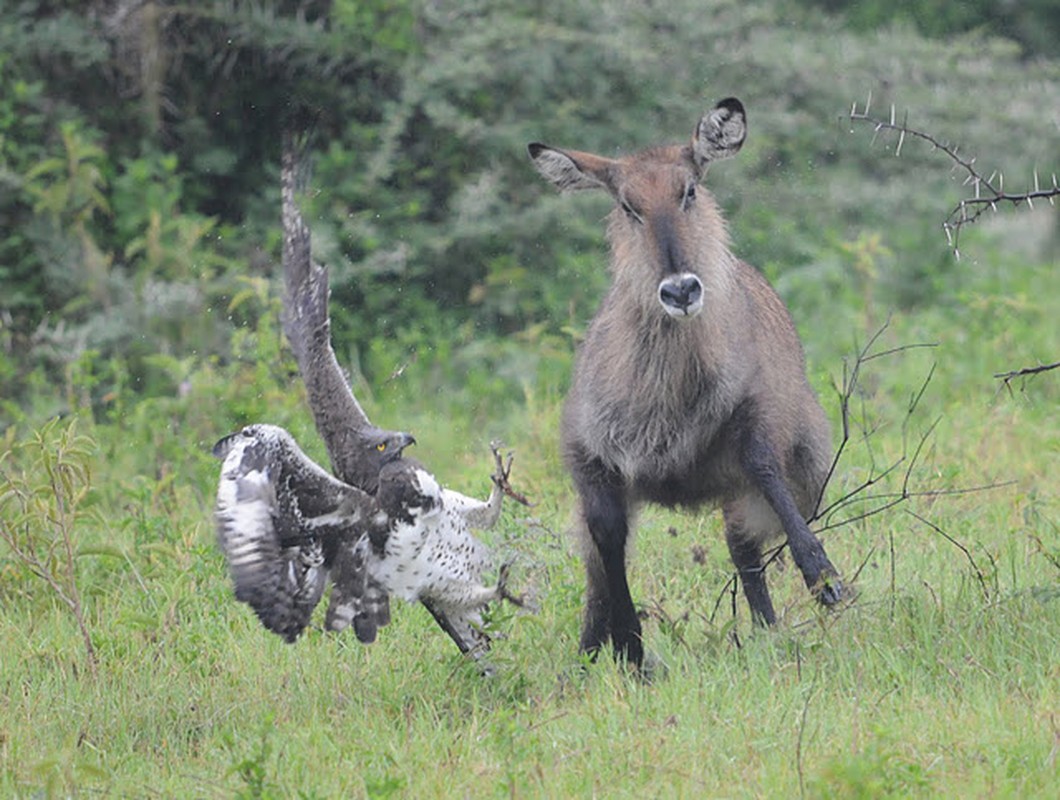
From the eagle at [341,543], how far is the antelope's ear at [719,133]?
4.74ft

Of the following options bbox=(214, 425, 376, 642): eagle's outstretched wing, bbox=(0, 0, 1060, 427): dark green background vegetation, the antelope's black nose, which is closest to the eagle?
bbox=(214, 425, 376, 642): eagle's outstretched wing

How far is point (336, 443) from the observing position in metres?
5.56

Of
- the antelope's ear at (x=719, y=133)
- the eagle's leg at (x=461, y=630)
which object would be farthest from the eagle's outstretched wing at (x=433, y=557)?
the antelope's ear at (x=719, y=133)

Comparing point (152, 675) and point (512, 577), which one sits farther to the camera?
point (512, 577)

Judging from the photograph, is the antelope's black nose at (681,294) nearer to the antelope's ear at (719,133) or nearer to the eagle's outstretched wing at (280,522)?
the antelope's ear at (719,133)

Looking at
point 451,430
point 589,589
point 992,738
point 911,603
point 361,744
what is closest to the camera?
point 992,738

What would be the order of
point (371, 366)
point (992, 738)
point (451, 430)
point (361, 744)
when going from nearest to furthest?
point (992, 738) → point (361, 744) → point (451, 430) → point (371, 366)

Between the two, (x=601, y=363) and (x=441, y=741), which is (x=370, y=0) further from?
(x=441, y=741)

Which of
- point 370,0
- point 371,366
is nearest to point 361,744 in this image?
point 371,366

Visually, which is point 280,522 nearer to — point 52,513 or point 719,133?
point 52,513

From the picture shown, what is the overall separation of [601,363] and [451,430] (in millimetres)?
2535

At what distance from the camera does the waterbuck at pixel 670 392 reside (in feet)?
17.5

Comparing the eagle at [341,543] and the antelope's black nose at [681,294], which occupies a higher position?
the antelope's black nose at [681,294]

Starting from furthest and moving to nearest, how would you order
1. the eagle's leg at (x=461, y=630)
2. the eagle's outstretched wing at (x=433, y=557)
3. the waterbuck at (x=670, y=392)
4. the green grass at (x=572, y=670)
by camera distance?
the waterbuck at (x=670, y=392) → the eagle's leg at (x=461, y=630) → the eagle's outstretched wing at (x=433, y=557) → the green grass at (x=572, y=670)
